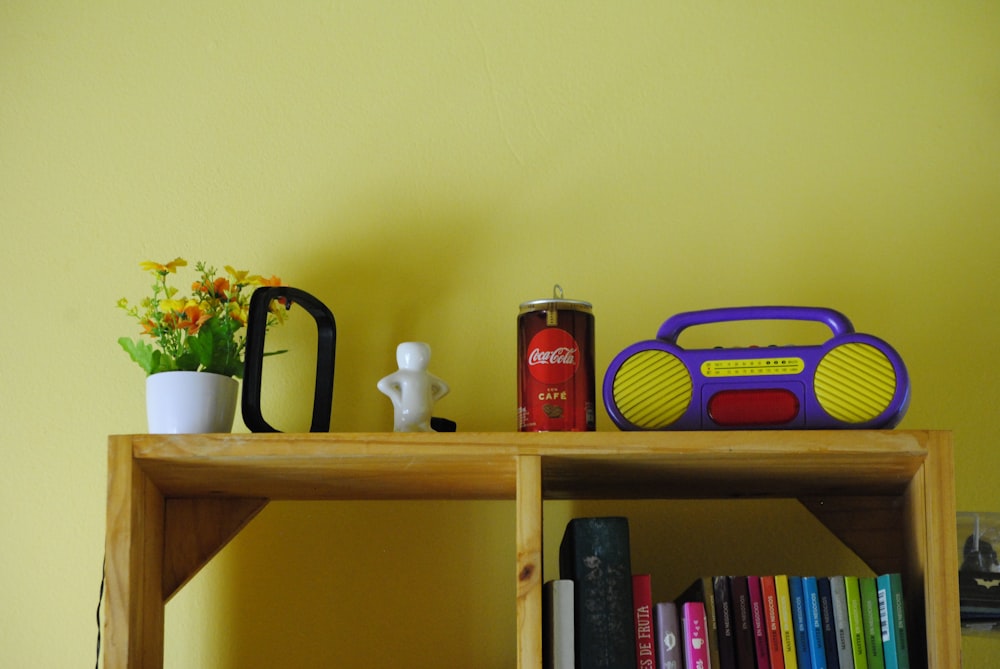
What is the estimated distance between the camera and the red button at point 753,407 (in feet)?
4.08

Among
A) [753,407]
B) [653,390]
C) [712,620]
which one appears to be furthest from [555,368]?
[712,620]

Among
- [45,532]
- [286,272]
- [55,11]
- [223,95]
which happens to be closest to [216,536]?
[45,532]

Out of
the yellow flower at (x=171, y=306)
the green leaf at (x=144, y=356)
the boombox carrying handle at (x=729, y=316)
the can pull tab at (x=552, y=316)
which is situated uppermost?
the yellow flower at (x=171, y=306)

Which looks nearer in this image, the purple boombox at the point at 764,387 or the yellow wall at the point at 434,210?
the purple boombox at the point at 764,387

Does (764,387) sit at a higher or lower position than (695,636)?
higher

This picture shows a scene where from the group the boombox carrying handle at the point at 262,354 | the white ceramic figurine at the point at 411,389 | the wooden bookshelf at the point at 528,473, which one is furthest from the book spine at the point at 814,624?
the boombox carrying handle at the point at 262,354

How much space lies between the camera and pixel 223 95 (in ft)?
5.42

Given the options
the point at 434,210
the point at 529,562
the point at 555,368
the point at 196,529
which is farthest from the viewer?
the point at 434,210

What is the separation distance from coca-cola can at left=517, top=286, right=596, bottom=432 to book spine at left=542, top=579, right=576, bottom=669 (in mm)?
180

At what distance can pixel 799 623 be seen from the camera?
1225 mm

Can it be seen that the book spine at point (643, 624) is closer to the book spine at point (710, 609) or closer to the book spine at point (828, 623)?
the book spine at point (710, 609)

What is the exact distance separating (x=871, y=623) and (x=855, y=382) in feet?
0.86

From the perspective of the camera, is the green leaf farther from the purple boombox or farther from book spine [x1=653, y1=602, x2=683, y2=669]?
book spine [x1=653, y1=602, x2=683, y2=669]

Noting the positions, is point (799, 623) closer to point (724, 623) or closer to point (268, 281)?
point (724, 623)
